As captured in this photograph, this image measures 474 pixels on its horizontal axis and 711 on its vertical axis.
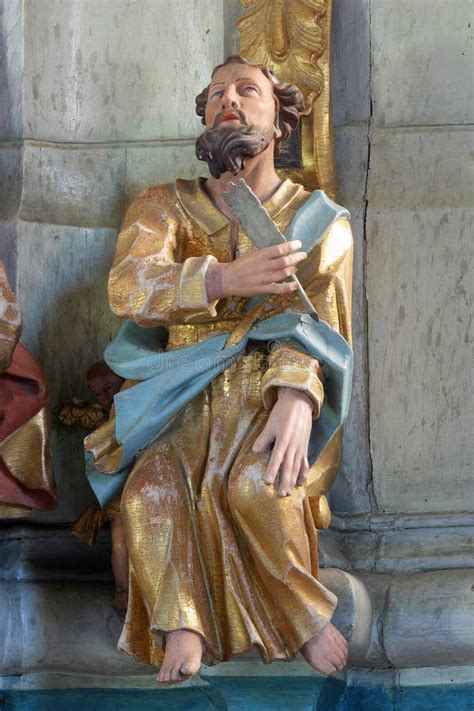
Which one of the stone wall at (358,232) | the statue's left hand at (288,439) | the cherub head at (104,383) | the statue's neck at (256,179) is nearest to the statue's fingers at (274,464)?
the statue's left hand at (288,439)

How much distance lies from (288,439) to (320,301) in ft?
1.12

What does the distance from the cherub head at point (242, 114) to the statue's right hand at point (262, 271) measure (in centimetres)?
27

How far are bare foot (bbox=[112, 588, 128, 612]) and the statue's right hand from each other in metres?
0.71

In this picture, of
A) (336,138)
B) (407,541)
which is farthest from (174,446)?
(336,138)

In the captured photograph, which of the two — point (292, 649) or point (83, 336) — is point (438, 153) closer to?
point (83, 336)

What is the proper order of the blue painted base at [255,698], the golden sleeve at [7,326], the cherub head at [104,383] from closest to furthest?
A: the blue painted base at [255,698], the golden sleeve at [7,326], the cherub head at [104,383]

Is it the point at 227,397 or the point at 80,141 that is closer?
the point at 227,397

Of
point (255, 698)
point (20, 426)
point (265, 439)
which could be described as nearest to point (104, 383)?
point (20, 426)

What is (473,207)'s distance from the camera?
15.5 feet

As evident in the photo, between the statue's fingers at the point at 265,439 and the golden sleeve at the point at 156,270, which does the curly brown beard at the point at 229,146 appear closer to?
the golden sleeve at the point at 156,270

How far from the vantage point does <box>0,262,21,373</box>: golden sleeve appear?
445 cm

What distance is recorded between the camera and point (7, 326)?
175 inches

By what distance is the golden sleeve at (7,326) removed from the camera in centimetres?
445

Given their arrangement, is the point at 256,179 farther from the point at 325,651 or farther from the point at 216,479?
the point at 325,651
